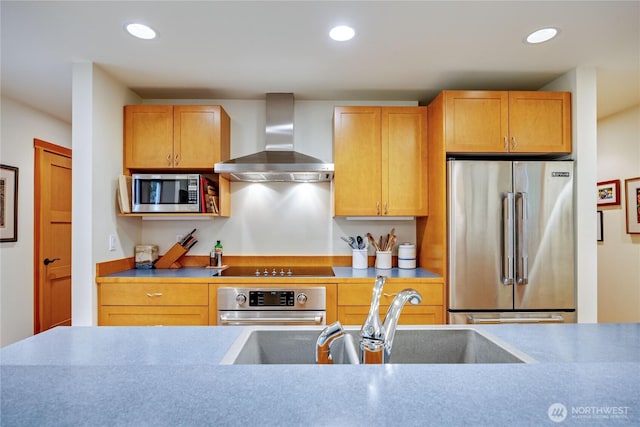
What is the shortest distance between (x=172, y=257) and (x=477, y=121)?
272 cm

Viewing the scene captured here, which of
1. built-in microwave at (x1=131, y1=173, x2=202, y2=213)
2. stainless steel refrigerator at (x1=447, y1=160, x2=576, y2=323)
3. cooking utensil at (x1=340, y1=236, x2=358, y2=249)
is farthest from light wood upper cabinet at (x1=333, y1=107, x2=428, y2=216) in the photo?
built-in microwave at (x1=131, y1=173, x2=202, y2=213)

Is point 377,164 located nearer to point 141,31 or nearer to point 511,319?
point 511,319

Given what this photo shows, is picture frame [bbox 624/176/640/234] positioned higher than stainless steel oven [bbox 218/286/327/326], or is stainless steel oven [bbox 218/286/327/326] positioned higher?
picture frame [bbox 624/176/640/234]

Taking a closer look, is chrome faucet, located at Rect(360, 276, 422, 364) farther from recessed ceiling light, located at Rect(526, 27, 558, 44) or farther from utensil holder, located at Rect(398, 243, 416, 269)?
utensil holder, located at Rect(398, 243, 416, 269)

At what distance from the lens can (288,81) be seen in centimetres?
289

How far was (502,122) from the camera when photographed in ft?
9.08

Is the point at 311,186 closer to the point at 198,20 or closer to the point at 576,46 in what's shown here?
the point at 198,20

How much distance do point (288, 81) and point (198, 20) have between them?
3.19ft

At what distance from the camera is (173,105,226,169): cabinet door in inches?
118

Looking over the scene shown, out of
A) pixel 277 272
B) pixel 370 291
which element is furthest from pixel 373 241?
pixel 277 272

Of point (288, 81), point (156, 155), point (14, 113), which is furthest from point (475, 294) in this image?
point (14, 113)

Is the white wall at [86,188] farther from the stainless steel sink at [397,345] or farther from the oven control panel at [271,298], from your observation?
the stainless steel sink at [397,345]

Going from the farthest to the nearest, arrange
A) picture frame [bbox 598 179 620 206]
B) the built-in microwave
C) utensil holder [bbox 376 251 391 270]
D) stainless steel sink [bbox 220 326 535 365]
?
1. picture frame [bbox 598 179 620 206]
2. utensil holder [bbox 376 251 391 270]
3. the built-in microwave
4. stainless steel sink [bbox 220 326 535 365]

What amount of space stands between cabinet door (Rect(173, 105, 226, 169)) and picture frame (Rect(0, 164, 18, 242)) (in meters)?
1.60
